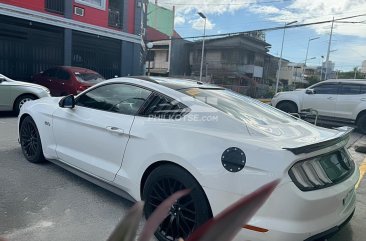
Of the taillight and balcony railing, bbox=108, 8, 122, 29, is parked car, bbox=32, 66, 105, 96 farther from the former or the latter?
the taillight

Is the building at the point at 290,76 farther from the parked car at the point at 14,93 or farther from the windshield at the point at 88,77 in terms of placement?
the parked car at the point at 14,93

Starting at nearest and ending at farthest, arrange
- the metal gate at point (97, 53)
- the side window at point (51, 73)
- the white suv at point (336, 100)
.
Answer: the white suv at point (336, 100), the side window at point (51, 73), the metal gate at point (97, 53)

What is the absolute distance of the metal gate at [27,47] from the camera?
14984mm

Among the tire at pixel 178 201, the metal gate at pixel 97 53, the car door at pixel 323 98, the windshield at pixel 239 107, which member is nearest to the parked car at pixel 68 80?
the metal gate at pixel 97 53

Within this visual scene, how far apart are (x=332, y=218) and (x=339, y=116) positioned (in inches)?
346

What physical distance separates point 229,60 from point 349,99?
30340 mm

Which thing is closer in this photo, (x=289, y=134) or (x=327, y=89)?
(x=289, y=134)

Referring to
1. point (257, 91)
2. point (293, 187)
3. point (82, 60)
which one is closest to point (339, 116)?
point (293, 187)

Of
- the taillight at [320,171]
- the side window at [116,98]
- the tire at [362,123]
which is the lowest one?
the tire at [362,123]

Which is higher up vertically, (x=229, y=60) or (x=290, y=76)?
(x=229, y=60)

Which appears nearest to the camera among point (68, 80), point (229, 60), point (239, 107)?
point (239, 107)

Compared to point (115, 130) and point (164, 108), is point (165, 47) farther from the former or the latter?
point (164, 108)

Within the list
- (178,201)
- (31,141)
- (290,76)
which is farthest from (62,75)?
(290,76)

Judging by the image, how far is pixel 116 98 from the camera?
3736mm
